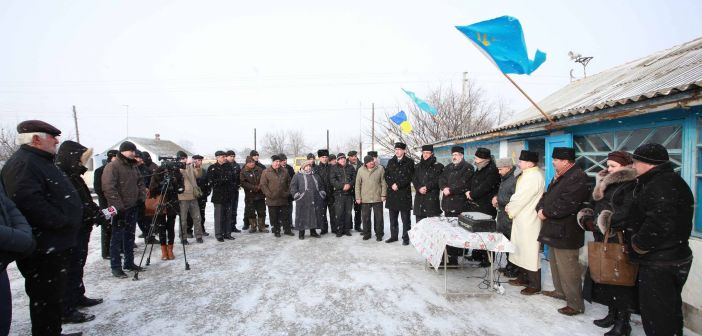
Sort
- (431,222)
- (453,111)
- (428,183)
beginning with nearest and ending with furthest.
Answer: (431,222) < (428,183) < (453,111)

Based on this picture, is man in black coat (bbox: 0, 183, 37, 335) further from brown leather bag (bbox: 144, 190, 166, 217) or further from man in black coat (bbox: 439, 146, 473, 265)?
man in black coat (bbox: 439, 146, 473, 265)

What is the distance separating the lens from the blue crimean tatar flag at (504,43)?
507cm

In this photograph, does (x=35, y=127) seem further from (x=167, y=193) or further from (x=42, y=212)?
(x=167, y=193)

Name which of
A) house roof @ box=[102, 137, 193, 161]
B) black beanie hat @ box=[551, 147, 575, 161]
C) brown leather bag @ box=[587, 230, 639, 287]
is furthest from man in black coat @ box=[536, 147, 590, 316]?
house roof @ box=[102, 137, 193, 161]

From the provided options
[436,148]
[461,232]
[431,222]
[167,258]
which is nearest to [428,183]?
[431,222]

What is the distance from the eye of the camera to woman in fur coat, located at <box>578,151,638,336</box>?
9.80 feet

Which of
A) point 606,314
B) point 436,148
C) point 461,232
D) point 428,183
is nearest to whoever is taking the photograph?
point 606,314

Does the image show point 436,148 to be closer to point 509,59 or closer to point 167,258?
point 509,59

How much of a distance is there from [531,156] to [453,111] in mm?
15293

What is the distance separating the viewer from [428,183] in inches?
242

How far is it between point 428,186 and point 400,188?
2.13 feet

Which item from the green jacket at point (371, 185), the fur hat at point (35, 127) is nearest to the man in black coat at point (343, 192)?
the green jacket at point (371, 185)

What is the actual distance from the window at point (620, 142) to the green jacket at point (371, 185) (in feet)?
11.5

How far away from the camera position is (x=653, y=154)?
2684 millimetres
